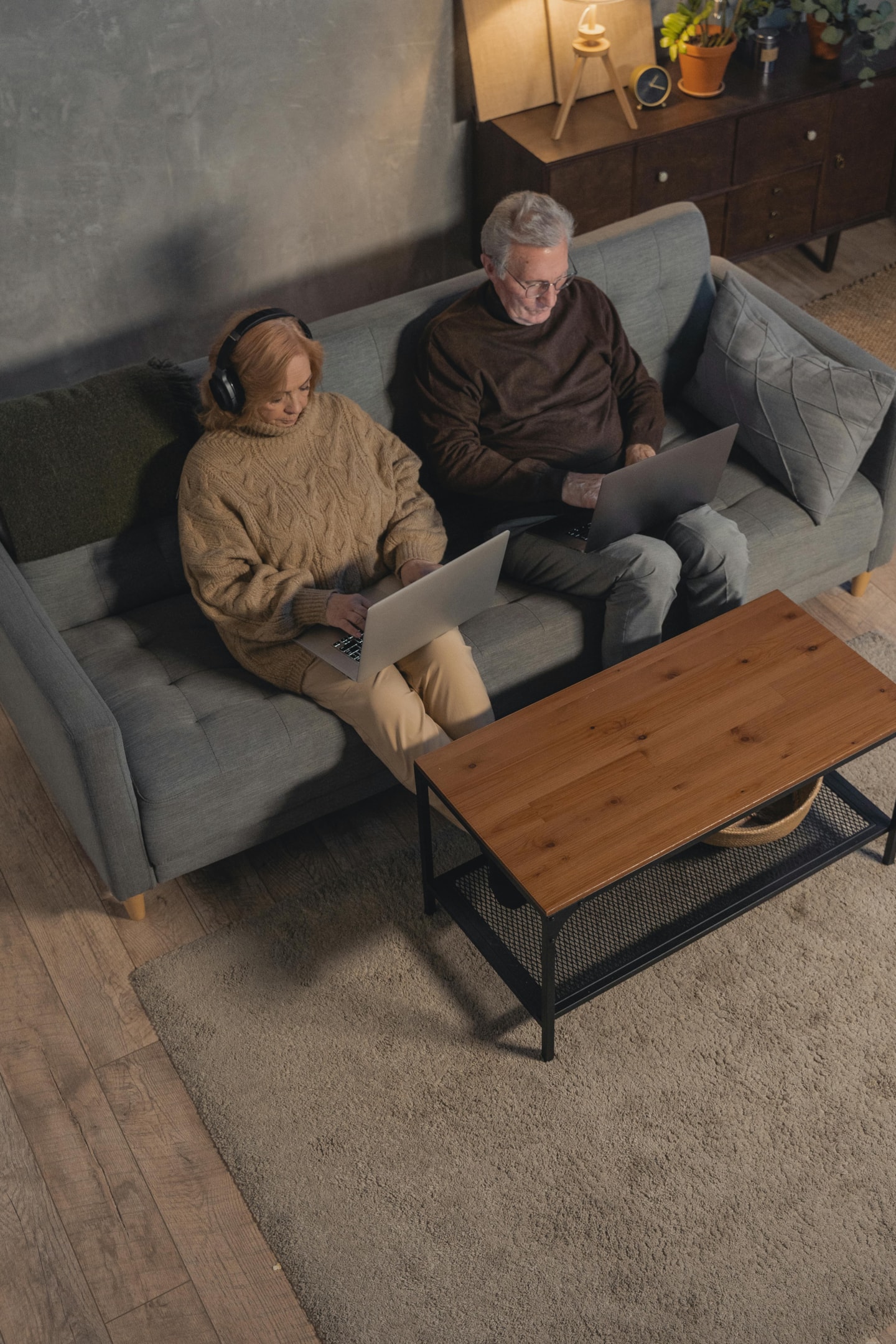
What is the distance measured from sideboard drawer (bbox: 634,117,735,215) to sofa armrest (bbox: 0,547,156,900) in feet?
7.07

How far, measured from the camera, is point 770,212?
389 centimetres

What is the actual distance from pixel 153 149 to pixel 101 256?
308mm

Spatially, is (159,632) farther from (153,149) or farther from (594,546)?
(153,149)

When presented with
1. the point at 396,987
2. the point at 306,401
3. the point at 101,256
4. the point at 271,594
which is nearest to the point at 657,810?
the point at 396,987

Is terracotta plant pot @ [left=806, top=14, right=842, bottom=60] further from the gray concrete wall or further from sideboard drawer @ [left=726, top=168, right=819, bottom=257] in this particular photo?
the gray concrete wall

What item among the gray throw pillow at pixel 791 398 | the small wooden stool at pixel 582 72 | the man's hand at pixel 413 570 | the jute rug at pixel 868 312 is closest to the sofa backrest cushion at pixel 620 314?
the gray throw pillow at pixel 791 398

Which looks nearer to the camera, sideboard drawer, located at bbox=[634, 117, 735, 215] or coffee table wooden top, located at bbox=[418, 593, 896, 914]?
coffee table wooden top, located at bbox=[418, 593, 896, 914]

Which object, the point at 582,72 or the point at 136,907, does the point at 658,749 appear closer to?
the point at 136,907

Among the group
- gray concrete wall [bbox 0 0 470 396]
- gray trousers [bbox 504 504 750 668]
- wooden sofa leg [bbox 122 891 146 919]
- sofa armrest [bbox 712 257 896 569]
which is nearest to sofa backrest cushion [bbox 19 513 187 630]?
wooden sofa leg [bbox 122 891 146 919]

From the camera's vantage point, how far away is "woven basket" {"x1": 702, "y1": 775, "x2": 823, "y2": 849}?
2311 mm

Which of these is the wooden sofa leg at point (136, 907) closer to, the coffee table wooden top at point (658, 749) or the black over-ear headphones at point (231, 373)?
the coffee table wooden top at point (658, 749)

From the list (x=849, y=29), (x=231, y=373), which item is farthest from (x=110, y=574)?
(x=849, y=29)

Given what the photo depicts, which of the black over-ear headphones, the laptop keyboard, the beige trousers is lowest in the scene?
the beige trousers

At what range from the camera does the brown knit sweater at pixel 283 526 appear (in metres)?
2.39
